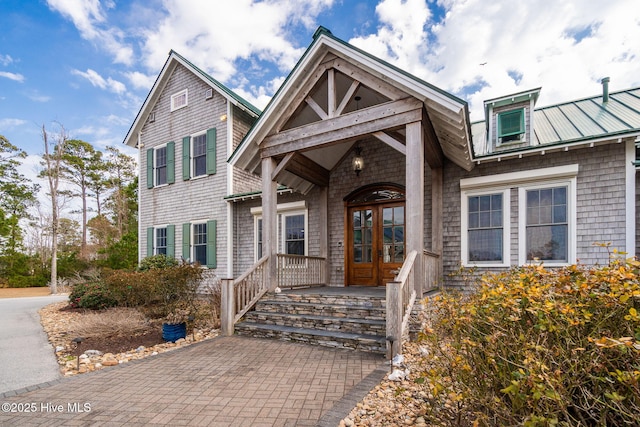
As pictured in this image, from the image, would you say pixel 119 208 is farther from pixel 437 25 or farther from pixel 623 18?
pixel 623 18

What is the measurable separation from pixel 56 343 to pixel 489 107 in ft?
33.9

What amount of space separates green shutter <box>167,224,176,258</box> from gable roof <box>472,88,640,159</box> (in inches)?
406

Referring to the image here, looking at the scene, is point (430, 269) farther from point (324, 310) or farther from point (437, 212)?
point (324, 310)

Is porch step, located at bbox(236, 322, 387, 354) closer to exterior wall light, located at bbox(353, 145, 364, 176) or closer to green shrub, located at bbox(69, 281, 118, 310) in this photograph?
exterior wall light, located at bbox(353, 145, 364, 176)

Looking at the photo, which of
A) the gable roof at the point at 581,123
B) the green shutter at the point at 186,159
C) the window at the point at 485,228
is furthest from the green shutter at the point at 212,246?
the gable roof at the point at 581,123

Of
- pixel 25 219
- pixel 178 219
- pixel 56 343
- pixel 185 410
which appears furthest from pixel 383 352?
pixel 25 219

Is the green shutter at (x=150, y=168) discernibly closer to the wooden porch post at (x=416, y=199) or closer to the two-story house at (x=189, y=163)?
the two-story house at (x=189, y=163)

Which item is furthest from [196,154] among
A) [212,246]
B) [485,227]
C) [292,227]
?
[485,227]

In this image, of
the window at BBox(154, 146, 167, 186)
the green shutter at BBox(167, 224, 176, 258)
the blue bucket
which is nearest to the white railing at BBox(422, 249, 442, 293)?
the blue bucket

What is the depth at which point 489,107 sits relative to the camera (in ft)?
24.2

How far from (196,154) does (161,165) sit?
2.00 metres

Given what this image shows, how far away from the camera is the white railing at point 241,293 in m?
5.82

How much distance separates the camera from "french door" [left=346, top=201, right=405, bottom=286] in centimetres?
757

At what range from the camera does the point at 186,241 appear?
36.4 ft
